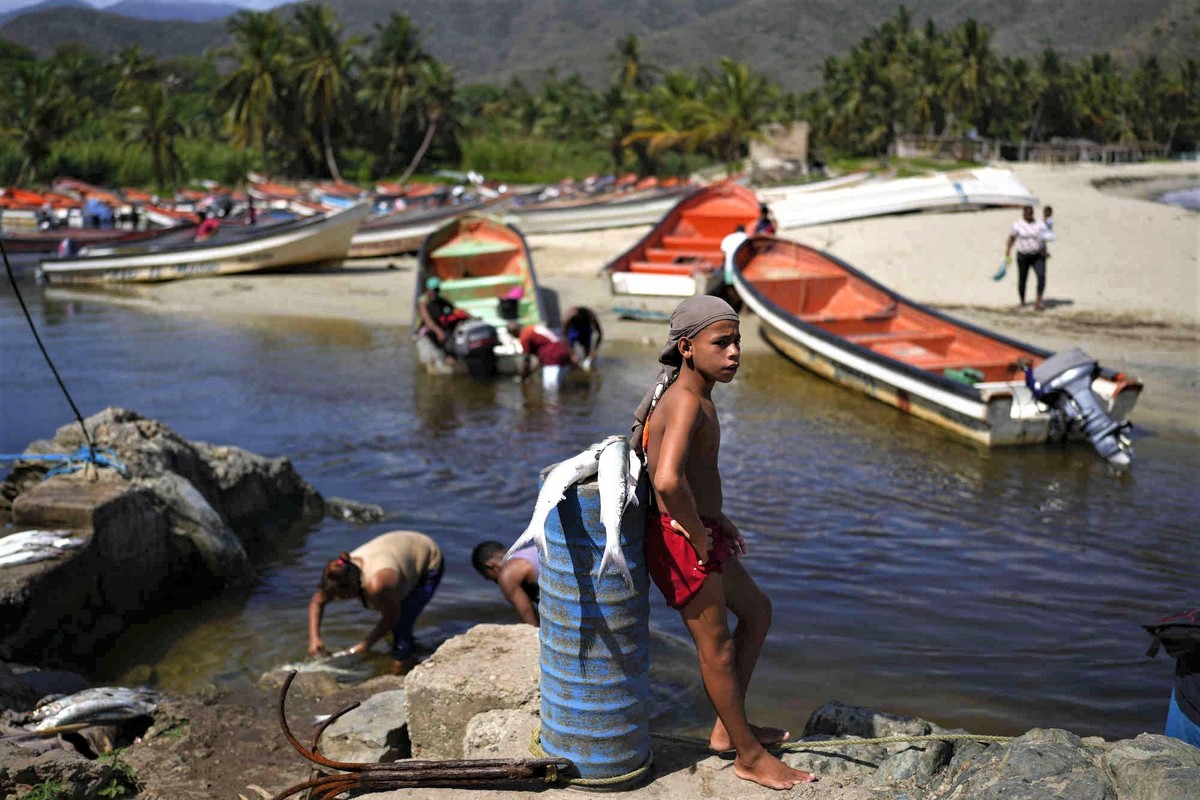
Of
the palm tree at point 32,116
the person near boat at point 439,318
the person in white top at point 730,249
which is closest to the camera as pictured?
the person near boat at point 439,318

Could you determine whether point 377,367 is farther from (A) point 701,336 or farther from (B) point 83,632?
(A) point 701,336

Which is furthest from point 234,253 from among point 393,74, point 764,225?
point 393,74

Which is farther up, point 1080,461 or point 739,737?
point 739,737

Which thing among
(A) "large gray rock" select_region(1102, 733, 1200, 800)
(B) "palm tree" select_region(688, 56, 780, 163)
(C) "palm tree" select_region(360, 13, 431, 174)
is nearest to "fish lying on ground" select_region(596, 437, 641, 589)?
(A) "large gray rock" select_region(1102, 733, 1200, 800)

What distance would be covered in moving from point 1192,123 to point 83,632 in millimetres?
106882

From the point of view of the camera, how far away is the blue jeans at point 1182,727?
4.19 metres

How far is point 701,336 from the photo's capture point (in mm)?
3857

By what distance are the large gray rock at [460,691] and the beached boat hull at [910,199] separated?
71.2ft

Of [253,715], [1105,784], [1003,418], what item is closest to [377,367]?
[1003,418]

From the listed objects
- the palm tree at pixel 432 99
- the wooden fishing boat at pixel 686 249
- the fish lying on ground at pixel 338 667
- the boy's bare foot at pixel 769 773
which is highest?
the palm tree at pixel 432 99

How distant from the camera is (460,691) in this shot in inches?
190

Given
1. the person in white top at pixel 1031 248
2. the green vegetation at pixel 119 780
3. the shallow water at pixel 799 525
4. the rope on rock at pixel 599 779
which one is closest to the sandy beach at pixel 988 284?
the person in white top at pixel 1031 248

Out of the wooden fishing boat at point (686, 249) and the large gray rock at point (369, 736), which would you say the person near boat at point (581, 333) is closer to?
the wooden fishing boat at point (686, 249)

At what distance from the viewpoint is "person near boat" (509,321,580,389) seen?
14570 mm
